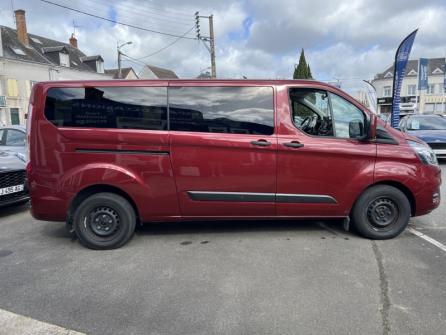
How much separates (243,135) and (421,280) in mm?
2329

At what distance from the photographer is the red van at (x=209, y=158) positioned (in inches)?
160

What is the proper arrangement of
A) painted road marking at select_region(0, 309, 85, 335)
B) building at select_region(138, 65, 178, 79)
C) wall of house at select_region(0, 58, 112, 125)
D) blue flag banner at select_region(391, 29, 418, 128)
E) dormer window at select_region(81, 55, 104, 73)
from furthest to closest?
building at select_region(138, 65, 178, 79)
dormer window at select_region(81, 55, 104, 73)
wall of house at select_region(0, 58, 112, 125)
blue flag banner at select_region(391, 29, 418, 128)
painted road marking at select_region(0, 309, 85, 335)

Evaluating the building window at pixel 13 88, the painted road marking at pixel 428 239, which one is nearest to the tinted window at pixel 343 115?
the painted road marking at pixel 428 239

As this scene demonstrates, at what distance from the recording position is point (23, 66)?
28906mm

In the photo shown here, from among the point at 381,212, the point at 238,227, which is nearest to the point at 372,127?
the point at 381,212

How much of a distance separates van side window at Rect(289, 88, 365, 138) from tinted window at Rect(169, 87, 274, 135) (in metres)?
0.39

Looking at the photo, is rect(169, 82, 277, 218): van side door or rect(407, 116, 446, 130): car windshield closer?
rect(169, 82, 277, 218): van side door

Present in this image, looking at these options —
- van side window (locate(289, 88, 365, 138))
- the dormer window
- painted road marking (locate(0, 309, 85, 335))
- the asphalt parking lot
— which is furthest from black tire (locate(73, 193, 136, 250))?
the dormer window

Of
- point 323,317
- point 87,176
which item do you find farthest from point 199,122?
point 323,317

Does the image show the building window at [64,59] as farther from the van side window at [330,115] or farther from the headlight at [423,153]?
the headlight at [423,153]

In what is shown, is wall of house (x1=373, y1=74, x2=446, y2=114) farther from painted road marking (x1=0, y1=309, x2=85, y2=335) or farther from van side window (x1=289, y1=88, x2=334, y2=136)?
painted road marking (x1=0, y1=309, x2=85, y2=335)

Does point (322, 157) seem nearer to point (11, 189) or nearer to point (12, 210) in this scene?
point (11, 189)

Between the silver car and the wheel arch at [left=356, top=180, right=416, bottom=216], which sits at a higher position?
the silver car

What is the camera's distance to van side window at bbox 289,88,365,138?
4.24 m
